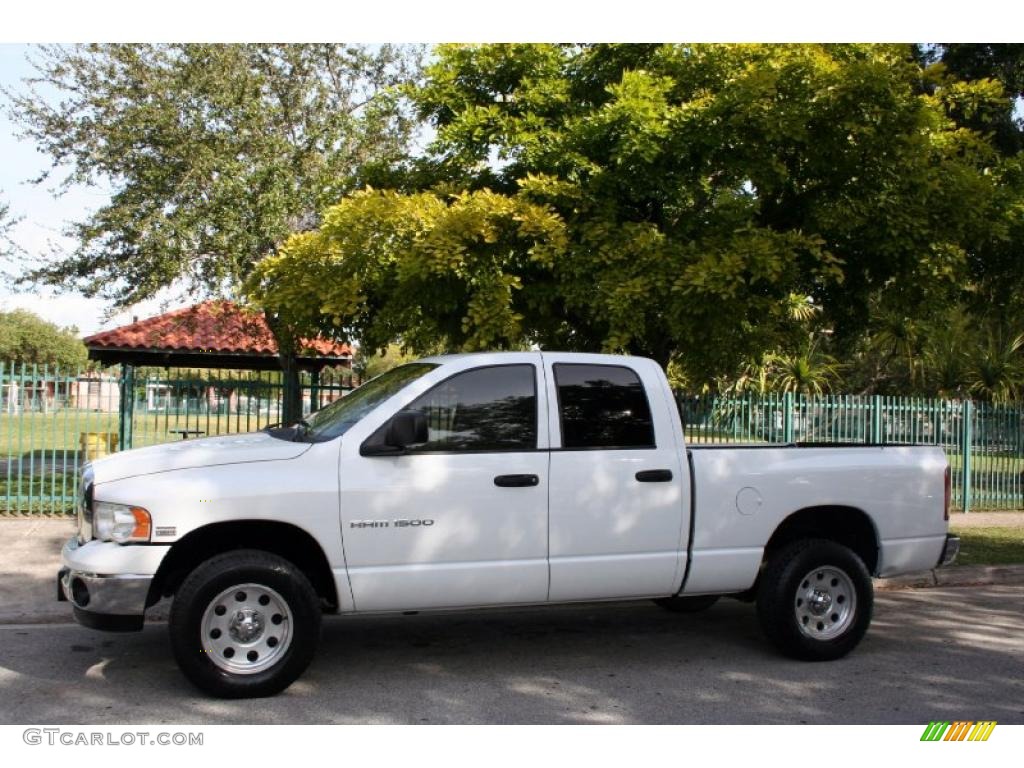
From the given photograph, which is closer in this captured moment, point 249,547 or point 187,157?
point 249,547

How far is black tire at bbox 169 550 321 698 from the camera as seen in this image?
5.39 metres

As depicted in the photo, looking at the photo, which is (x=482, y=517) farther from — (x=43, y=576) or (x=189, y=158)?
(x=189, y=158)

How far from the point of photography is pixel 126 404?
12.5 m

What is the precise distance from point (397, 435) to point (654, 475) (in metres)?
1.75

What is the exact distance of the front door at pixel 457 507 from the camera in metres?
5.73

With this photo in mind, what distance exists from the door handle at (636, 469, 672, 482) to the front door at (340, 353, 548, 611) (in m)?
0.65

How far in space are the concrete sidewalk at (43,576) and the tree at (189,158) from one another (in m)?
3.34

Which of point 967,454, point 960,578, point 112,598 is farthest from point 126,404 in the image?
point 967,454

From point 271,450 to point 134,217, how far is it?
879cm

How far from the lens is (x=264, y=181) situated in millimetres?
12680

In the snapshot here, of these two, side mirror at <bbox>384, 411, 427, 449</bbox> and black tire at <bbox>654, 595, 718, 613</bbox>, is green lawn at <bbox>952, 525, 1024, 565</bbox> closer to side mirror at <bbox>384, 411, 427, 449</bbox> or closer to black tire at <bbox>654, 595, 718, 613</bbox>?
black tire at <bbox>654, 595, 718, 613</bbox>

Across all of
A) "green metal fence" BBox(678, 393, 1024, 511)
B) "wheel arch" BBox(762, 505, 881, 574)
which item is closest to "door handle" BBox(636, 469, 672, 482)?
"wheel arch" BBox(762, 505, 881, 574)

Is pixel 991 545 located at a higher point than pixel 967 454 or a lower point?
lower
